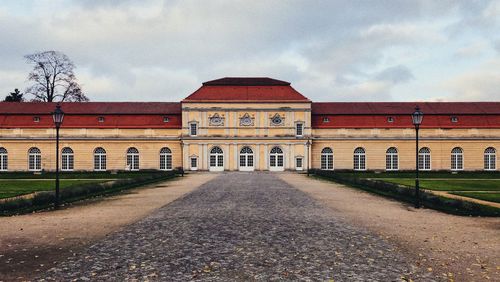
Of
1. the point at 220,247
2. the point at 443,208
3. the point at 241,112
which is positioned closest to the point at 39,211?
the point at 220,247

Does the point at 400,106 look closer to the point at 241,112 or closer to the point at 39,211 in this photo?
the point at 241,112

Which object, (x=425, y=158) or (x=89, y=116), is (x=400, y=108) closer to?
(x=425, y=158)

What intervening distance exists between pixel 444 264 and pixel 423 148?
161 ft

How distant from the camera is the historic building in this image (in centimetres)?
5378

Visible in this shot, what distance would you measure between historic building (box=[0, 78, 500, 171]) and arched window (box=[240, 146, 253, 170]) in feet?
0.41

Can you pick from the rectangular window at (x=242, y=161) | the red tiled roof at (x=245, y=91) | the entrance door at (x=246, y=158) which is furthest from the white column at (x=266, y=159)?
the red tiled roof at (x=245, y=91)

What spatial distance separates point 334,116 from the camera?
184 ft

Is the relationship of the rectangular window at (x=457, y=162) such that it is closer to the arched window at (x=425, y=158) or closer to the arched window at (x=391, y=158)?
the arched window at (x=425, y=158)

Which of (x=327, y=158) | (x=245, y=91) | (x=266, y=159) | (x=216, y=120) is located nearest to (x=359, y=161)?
(x=327, y=158)

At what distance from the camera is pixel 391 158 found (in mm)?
54688


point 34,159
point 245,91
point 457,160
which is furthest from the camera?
point 245,91

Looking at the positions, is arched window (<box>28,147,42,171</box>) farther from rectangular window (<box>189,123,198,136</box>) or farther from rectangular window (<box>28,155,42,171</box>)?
rectangular window (<box>189,123,198,136</box>)

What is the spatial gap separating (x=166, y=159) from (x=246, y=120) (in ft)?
37.0

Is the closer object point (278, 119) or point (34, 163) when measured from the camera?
point (34, 163)
